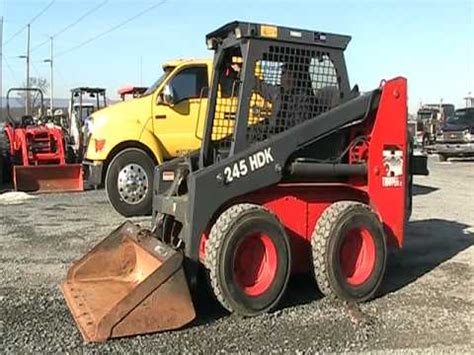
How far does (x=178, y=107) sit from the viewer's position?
12.0m

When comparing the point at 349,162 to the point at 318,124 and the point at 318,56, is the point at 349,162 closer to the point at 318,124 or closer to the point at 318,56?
the point at 318,124

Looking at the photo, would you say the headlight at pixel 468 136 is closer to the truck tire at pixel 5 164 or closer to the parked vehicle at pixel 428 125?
the parked vehicle at pixel 428 125

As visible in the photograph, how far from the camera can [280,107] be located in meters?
6.44

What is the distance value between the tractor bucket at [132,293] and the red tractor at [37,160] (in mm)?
9859

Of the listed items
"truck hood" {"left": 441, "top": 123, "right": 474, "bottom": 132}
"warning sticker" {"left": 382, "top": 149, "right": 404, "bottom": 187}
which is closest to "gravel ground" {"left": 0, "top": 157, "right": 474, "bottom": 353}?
"warning sticker" {"left": 382, "top": 149, "right": 404, "bottom": 187}

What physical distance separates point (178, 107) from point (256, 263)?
6.42 metres

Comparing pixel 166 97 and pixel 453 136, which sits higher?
pixel 166 97

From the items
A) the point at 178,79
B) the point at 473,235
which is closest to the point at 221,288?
the point at 473,235

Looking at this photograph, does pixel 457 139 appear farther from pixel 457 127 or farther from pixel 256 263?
pixel 256 263

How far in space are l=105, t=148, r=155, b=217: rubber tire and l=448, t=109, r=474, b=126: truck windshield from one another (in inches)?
672

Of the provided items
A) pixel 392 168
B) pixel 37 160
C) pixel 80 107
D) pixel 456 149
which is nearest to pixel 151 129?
pixel 37 160

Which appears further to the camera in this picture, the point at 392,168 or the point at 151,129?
the point at 151,129

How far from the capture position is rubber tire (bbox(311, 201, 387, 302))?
20.1 feet

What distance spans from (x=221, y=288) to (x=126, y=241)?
1.27 m
